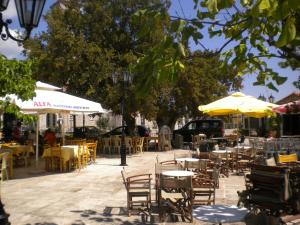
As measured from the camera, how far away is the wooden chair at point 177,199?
7352 mm

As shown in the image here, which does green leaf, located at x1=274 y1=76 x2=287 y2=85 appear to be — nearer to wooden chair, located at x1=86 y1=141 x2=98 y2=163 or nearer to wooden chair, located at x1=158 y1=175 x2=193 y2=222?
wooden chair, located at x1=158 y1=175 x2=193 y2=222

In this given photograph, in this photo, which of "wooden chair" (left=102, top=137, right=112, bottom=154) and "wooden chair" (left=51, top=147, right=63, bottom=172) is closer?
"wooden chair" (left=51, top=147, right=63, bottom=172)

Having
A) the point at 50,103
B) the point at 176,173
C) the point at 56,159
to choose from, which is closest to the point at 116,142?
the point at 56,159

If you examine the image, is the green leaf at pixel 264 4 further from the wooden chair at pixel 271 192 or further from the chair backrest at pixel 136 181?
the chair backrest at pixel 136 181

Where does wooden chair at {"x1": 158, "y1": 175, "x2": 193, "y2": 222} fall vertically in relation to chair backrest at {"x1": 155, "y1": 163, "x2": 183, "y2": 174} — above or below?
below

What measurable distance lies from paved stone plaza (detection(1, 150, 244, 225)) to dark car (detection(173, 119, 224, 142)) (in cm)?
1225

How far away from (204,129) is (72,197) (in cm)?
1729

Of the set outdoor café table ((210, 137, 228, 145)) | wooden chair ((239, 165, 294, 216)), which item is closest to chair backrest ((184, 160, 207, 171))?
wooden chair ((239, 165, 294, 216))

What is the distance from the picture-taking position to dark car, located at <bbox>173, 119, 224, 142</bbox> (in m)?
26.1

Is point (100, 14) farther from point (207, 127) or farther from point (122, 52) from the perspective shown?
point (207, 127)

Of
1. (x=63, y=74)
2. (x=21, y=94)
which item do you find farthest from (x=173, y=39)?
(x=63, y=74)

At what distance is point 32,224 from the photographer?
7.46 meters

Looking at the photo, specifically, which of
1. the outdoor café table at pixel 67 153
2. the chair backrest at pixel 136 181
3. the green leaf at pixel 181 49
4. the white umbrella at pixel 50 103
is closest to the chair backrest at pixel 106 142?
the white umbrella at pixel 50 103

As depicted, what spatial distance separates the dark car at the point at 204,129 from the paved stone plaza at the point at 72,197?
12247 mm
